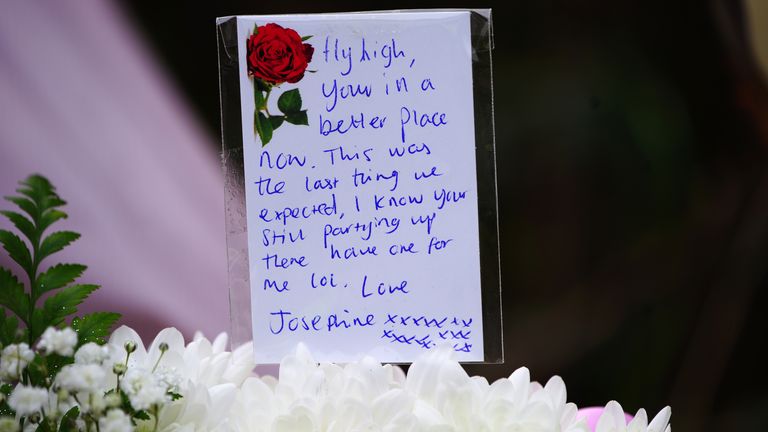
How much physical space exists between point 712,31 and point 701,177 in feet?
0.82

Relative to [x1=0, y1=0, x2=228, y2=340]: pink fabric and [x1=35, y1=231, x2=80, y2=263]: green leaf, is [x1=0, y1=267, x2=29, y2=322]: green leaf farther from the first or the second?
[x1=0, y1=0, x2=228, y2=340]: pink fabric

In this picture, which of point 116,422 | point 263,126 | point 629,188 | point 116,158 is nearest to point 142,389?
point 116,422

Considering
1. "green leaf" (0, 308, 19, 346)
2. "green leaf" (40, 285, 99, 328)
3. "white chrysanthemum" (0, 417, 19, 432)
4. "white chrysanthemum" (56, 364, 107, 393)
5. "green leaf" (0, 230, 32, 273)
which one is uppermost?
"green leaf" (0, 230, 32, 273)

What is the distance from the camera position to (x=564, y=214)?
1170 mm

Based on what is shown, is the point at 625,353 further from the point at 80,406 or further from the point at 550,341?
the point at 80,406

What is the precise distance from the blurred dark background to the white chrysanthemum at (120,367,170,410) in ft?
2.39

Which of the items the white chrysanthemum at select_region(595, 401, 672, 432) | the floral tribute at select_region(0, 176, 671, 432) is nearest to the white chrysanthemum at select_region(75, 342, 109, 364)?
the floral tribute at select_region(0, 176, 671, 432)

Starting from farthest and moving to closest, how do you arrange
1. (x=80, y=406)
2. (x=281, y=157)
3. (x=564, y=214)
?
Answer: (x=564, y=214), (x=281, y=157), (x=80, y=406)

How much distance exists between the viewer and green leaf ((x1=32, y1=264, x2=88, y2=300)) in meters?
→ 0.47

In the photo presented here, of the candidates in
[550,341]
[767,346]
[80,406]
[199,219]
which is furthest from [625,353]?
[80,406]

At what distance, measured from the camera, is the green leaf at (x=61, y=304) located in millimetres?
482

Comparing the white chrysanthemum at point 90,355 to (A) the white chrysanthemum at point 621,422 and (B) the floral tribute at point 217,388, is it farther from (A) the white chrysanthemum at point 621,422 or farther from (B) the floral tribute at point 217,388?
(A) the white chrysanthemum at point 621,422

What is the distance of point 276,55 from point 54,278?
9.8 inches

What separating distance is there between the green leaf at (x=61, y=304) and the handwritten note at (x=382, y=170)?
0.15m
